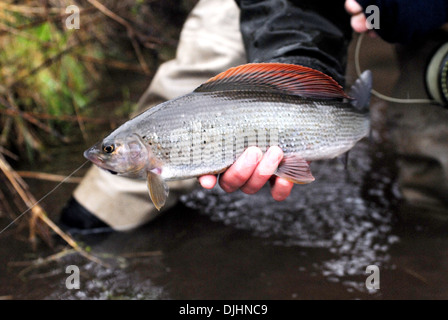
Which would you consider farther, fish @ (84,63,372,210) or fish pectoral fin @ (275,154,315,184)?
fish pectoral fin @ (275,154,315,184)

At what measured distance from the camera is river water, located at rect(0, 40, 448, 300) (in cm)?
208

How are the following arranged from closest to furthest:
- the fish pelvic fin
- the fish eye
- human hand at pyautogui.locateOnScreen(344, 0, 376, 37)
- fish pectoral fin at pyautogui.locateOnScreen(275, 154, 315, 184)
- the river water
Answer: the fish eye < fish pectoral fin at pyautogui.locateOnScreen(275, 154, 315, 184) < the fish pelvic fin < human hand at pyautogui.locateOnScreen(344, 0, 376, 37) < the river water

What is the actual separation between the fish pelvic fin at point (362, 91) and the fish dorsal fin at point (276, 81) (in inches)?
7.7

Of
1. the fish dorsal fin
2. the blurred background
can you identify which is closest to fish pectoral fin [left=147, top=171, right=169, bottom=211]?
the fish dorsal fin

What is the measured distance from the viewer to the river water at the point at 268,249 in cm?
208

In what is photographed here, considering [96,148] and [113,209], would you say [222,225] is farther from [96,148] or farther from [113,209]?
[96,148]

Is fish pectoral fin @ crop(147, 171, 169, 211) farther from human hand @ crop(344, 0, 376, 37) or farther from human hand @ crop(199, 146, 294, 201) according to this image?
human hand @ crop(344, 0, 376, 37)

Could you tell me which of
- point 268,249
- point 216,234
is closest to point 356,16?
point 268,249

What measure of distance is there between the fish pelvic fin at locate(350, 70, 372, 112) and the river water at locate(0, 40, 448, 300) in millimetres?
873

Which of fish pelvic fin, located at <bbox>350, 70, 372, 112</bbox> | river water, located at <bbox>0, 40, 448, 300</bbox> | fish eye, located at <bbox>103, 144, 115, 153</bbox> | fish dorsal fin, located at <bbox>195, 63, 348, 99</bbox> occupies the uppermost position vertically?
fish dorsal fin, located at <bbox>195, 63, 348, 99</bbox>

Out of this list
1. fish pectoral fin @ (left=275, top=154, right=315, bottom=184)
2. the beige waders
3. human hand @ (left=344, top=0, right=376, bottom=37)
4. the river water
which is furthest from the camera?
the beige waders

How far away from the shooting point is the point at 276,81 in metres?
1.54

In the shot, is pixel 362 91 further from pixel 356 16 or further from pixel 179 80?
pixel 179 80

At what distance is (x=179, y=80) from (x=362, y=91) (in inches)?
49.0
